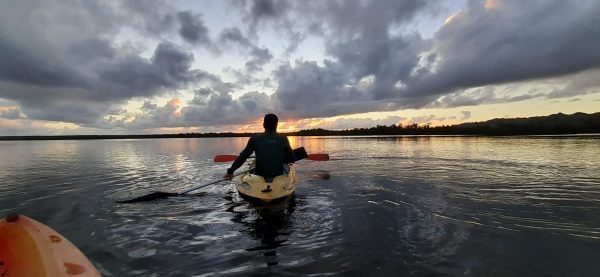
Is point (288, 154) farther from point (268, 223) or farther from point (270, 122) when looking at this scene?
point (268, 223)

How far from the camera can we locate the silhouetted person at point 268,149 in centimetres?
1009

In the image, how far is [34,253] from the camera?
12.2 feet

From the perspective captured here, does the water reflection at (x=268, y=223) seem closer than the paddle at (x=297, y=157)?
Yes

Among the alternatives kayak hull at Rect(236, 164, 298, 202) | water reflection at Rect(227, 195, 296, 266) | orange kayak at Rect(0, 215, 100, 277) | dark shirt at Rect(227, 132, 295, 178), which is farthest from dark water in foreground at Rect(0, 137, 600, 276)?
orange kayak at Rect(0, 215, 100, 277)

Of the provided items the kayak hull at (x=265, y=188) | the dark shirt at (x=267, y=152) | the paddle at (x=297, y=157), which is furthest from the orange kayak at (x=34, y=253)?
the paddle at (x=297, y=157)

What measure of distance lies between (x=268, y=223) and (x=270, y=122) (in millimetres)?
3247

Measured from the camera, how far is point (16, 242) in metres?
3.82

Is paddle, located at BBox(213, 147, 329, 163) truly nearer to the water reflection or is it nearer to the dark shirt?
the water reflection

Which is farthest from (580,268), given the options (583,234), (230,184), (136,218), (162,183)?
(162,183)

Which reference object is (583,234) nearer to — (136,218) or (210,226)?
(210,226)

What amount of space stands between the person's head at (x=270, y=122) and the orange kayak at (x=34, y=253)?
257 inches

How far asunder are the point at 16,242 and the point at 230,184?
11.7 m

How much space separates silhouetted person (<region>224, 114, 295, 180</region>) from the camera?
397 inches

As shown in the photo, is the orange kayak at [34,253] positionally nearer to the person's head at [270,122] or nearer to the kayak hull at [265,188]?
the kayak hull at [265,188]
